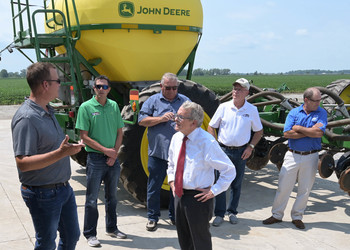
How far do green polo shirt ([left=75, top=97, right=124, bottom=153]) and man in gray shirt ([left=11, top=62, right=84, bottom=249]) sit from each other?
44.8 inches

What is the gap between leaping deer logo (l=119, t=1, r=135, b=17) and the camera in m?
5.06

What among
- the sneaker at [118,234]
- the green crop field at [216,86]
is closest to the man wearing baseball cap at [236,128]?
the sneaker at [118,234]

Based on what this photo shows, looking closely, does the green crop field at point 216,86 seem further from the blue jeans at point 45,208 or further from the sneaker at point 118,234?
the blue jeans at point 45,208

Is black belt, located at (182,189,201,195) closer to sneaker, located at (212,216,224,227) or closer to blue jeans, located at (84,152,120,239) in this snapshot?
blue jeans, located at (84,152,120,239)

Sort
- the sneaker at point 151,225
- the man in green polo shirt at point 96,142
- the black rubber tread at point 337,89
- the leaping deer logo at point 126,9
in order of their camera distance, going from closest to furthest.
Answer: the man in green polo shirt at point 96,142, the sneaker at point 151,225, the leaping deer logo at point 126,9, the black rubber tread at point 337,89

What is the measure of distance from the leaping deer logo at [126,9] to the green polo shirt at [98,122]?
5.51 feet

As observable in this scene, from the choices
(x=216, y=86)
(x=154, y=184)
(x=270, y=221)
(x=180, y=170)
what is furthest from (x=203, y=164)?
(x=216, y=86)

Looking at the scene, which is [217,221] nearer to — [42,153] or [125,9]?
[42,153]

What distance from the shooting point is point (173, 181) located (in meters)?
3.05

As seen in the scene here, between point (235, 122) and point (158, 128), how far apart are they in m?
0.91

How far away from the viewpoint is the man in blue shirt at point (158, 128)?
164 inches

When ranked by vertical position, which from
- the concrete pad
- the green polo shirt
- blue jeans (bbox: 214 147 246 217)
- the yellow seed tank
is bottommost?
the concrete pad

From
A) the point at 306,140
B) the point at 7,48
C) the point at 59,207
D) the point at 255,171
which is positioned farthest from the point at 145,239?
the point at 7,48

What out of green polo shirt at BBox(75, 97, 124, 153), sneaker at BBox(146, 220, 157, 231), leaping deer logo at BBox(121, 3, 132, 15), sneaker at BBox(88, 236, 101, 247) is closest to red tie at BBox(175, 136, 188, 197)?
green polo shirt at BBox(75, 97, 124, 153)
